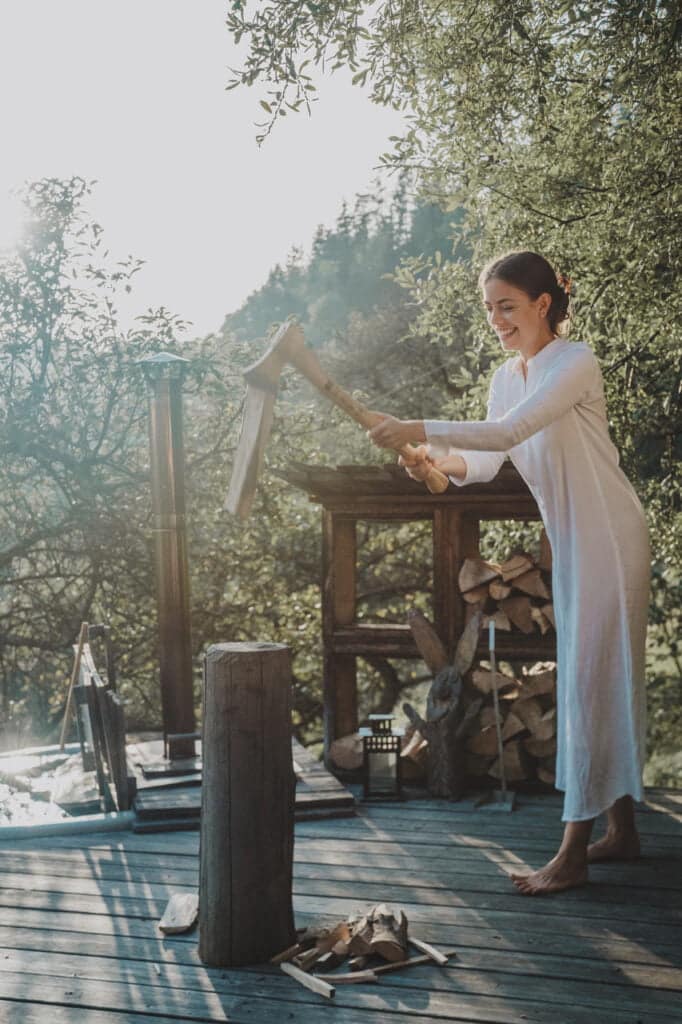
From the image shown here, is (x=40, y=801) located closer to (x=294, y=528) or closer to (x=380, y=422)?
(x=380, y=422)

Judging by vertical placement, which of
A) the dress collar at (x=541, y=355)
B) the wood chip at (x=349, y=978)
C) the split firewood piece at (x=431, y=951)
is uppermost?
the dress collar at (x=541, y=355)

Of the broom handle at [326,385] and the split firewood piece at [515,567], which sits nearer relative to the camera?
the broom handle at [326,385]

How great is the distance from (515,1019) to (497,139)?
495cm

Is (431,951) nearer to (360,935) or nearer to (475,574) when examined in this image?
(360,935)

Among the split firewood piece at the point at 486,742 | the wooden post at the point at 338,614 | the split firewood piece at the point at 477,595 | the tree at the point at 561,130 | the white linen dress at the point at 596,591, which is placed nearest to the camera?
the white linen dress at the point at 596,591

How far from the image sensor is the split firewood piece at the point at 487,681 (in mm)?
5176

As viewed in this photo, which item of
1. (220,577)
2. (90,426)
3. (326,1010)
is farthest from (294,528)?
(326,1010)

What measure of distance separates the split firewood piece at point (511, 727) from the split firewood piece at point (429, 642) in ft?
1.42

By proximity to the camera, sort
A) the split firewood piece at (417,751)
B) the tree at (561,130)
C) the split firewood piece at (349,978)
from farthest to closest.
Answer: the split firewood piece at (417,751) → the tree at (561,130) → the split firewood piece at (349,978)

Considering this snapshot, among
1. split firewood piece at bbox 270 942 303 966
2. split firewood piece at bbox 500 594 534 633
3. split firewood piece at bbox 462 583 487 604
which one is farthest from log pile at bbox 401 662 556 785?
split firewood piece at bbox 270 942 303 966

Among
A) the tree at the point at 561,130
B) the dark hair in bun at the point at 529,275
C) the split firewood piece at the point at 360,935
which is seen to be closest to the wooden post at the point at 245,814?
the split firewood piece at the point at 360,935

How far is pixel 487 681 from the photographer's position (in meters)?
5.21

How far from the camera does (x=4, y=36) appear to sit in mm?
8477

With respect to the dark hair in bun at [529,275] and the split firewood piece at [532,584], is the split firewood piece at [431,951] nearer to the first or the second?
the dark hair in bun at [529,275]
